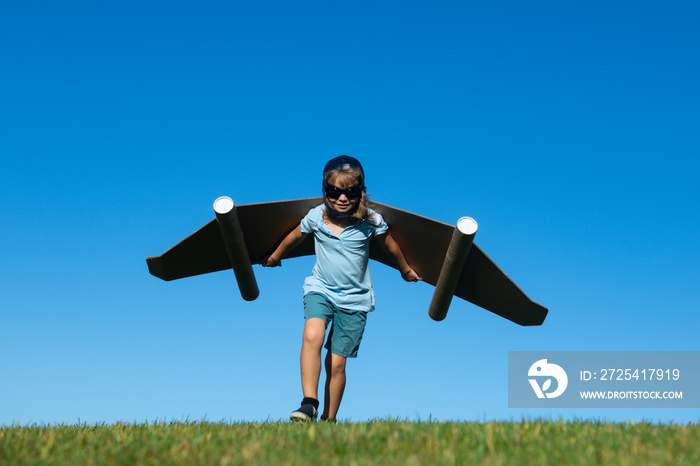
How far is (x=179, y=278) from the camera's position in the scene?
639 cm

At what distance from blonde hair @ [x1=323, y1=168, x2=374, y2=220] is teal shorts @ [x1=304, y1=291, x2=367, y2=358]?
72 centimetres

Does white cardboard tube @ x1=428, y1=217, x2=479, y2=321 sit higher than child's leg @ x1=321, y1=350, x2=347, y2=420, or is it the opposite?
white cardboard tube @ x1=428, y1=217, x2=479, y2=321

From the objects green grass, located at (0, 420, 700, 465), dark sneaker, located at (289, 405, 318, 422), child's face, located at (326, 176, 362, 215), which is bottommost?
green grass, located at (0, 420, 700, 465)

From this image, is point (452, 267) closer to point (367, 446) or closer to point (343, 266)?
point (343, 266)

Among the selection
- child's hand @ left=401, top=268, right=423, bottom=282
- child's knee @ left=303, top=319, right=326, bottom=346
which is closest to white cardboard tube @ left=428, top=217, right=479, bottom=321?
child's hand @ left=401, top=268, right=423, bottom=282

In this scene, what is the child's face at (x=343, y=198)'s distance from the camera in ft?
17.8

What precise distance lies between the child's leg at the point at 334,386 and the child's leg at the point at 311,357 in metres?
0.28

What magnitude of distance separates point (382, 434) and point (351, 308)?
1818 millimetres

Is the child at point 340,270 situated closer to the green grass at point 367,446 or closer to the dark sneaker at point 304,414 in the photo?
the dark sneaker at point 304,414

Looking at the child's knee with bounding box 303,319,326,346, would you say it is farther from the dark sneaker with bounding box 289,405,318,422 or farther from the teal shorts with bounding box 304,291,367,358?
the dark sneaker with bounding box 289,405,318,422

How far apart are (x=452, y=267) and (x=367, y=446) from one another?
8.86 ft

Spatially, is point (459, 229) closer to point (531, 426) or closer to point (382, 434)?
point (531, 426)

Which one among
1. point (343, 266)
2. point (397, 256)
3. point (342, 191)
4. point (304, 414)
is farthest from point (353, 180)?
point (304, 414)

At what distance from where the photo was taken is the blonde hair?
545cm
